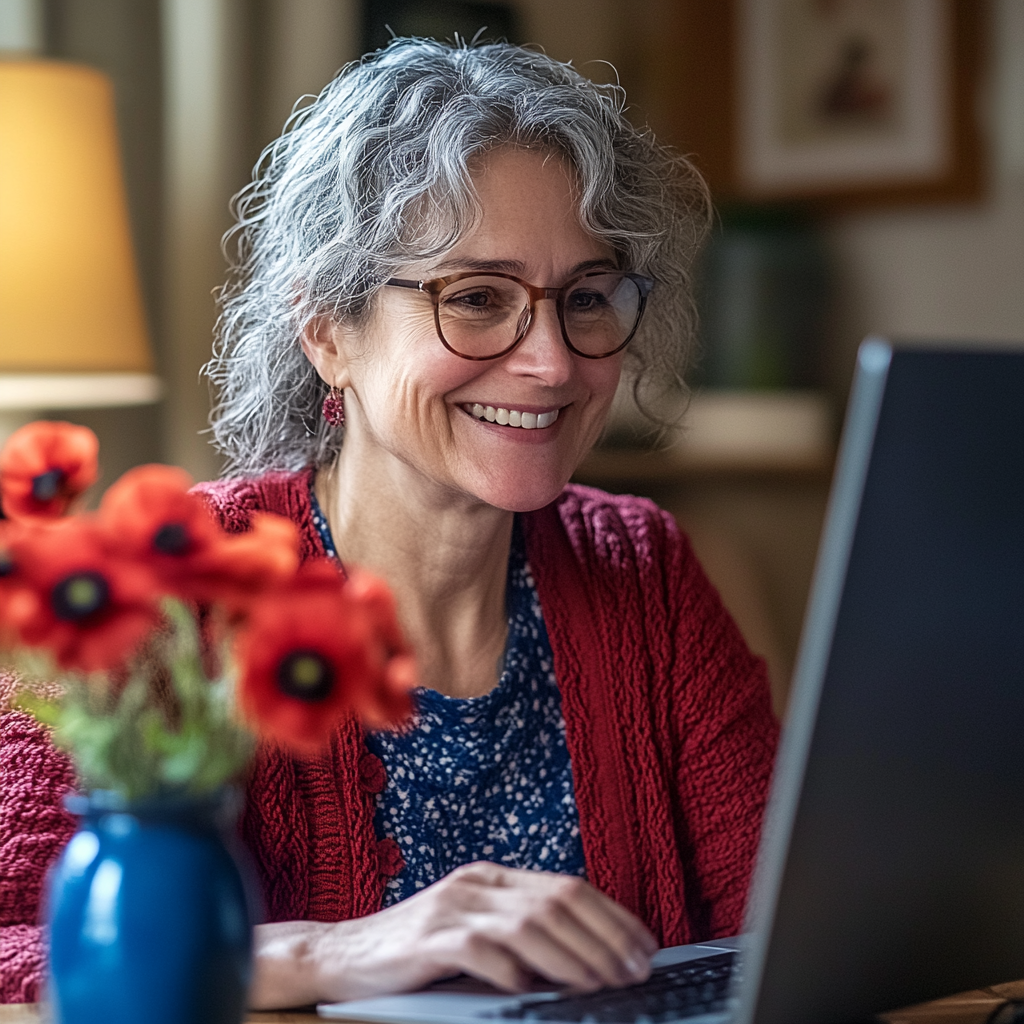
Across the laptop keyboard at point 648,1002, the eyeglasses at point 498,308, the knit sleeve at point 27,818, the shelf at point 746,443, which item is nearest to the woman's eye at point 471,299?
the eyeglasses at point 498,308

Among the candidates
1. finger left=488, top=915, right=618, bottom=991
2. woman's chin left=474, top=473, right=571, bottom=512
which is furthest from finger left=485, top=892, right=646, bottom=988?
woman's chin left=474, top=473, right=571, bottom=512

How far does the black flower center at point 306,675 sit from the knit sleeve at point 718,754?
78 cm

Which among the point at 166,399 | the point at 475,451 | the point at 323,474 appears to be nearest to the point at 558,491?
the point at 475,451

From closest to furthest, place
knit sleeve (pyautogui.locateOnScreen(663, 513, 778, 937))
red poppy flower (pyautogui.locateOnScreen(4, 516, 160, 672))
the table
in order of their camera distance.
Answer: red poppy flower (pyautogui.locateOnScreen(4, 516, 160, 672)) → the table → knit sleeve (pyautogui.locateOnScreen(663, 513, 778, 937))

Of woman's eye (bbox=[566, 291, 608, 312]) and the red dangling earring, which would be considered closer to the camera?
woman's eye (bbox=[566, 291, 608, 312])

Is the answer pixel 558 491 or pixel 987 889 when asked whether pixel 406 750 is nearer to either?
pixel 558 491

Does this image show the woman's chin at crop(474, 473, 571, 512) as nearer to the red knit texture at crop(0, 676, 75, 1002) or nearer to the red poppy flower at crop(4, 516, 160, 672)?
the red knit texture at crop(0, 676, 75, 1002)

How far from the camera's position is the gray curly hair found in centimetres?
122

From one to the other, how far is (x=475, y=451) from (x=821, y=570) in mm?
656

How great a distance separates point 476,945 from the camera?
783 mm

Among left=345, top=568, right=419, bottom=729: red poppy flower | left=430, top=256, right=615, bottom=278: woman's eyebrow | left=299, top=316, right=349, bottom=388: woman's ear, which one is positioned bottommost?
left=345, top=568, right=419, bottom=729: red poppy flower

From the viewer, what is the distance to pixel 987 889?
2.53 ft

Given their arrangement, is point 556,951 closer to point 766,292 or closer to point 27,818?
point 27,818

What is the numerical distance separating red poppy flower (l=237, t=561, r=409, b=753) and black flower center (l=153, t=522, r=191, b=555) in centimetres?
4
